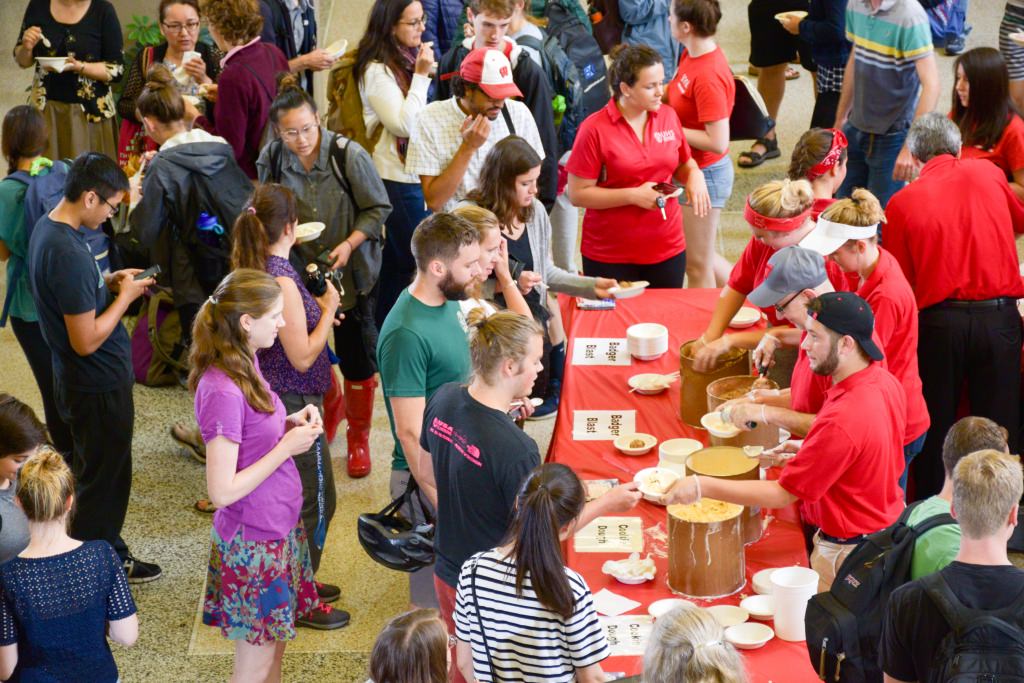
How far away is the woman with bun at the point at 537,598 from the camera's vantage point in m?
2.63

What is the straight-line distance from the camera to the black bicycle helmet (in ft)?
12.6

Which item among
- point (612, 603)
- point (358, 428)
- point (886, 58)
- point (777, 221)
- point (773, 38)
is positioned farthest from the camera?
point (773, 38)

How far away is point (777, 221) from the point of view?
4.16 m

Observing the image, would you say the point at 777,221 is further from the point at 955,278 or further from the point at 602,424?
the point at 602,424

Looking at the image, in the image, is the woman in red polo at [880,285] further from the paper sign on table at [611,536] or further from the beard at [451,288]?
the beard at [451,288]

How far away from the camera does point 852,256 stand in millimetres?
3861

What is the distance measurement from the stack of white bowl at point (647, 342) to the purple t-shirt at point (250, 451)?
155 centimetres

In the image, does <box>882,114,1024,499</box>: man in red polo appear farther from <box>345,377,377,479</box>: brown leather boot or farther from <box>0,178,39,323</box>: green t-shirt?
<box>0,178,39,323</box>: green t-shirt

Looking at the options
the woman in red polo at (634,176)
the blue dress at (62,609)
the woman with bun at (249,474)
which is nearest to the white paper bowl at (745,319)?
the woman in red polo at (634,176)

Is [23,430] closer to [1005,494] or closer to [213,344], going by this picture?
[213,344]

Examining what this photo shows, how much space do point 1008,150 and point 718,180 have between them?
1.47 meters

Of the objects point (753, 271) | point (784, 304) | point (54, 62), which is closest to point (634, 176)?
point (753, 271)

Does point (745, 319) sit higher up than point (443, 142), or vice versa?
point (443, 142)

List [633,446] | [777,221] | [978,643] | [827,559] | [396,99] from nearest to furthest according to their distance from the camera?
[978,643] → [827,559] → [633,446] → [777,221] → [396,99]
